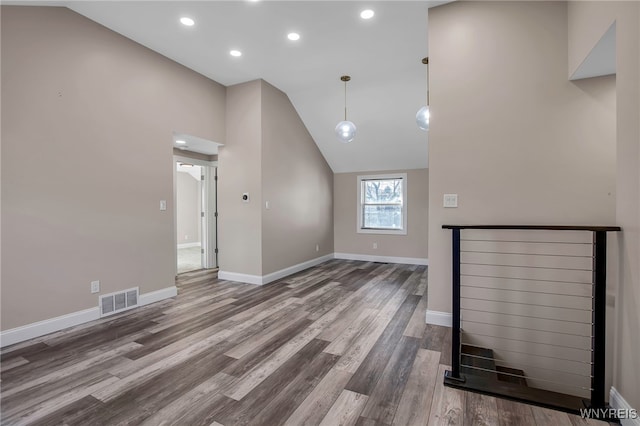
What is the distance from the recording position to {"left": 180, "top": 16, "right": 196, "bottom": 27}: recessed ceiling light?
2992 millimetres

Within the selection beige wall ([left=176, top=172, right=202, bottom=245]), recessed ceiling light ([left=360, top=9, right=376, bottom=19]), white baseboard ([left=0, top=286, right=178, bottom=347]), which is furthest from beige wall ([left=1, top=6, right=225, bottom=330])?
beige wall ([left=176, top=172, right=202, bottom=245])

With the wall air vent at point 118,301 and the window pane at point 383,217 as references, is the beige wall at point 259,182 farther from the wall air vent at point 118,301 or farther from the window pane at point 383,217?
the window pane at point 383,217

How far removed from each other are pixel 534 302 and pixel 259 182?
3.64 meters

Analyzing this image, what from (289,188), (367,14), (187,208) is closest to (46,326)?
(289,188)

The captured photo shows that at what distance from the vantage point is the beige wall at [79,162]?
99.8 inches

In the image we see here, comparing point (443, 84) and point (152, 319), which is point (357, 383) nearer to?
point (152, 319)

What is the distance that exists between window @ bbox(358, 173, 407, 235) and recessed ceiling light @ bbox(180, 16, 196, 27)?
4.44m

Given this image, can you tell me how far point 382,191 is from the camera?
6531 millimetres

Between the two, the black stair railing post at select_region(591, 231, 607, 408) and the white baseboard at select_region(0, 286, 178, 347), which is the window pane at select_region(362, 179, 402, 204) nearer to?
the black stair railing post at select_region(591, 231, 607, 408)

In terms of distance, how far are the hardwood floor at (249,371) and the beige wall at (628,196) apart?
0.47m

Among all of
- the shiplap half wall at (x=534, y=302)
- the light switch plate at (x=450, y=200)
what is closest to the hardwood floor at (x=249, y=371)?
the shiplap half wall at (x=534, y=302)

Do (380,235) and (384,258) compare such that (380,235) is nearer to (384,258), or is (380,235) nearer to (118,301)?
(384,258)

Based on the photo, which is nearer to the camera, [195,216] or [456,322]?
[456,322]

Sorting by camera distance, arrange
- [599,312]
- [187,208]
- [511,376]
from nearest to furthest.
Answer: [599,312]
[511,376]
[187,208]
